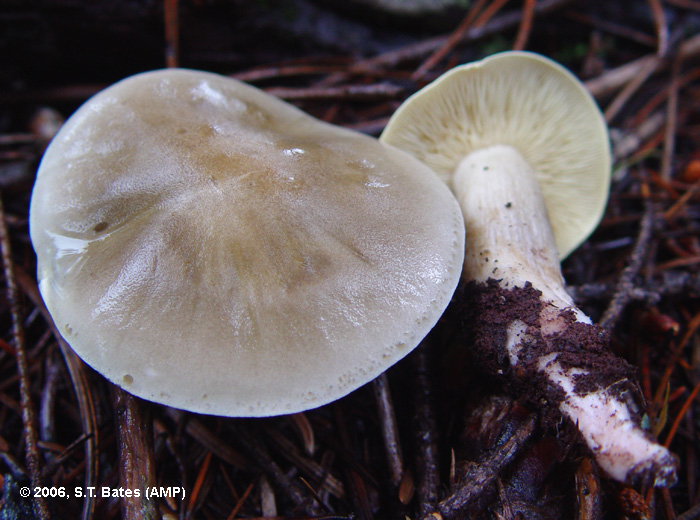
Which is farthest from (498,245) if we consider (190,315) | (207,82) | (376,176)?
(207,82)

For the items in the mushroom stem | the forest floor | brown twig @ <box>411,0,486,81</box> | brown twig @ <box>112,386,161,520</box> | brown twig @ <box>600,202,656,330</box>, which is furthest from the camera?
brown twig @ <box>411,0,486,81</box>

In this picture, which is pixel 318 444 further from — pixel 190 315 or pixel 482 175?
pixel 482 175

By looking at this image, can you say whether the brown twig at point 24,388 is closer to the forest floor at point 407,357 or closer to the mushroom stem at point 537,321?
the forest floor at point 407,357

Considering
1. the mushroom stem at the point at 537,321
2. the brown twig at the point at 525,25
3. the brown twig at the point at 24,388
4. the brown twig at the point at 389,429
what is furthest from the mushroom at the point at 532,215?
the brown twig at the point at 24,388

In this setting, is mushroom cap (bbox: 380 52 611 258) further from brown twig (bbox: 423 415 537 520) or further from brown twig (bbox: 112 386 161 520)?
brown twig (bbox: 112 386 161 520)

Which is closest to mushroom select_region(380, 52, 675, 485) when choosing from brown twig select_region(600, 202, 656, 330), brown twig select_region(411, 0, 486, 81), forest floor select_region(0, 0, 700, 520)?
forest floor select_region(0, 0, 700, 520)
